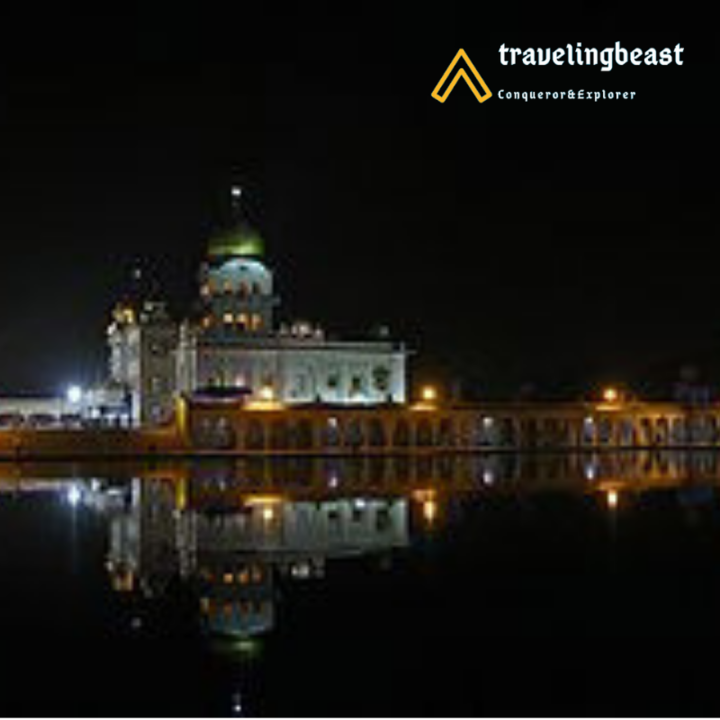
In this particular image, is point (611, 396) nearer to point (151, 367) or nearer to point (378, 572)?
point (151, 367)

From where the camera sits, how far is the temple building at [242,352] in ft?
221

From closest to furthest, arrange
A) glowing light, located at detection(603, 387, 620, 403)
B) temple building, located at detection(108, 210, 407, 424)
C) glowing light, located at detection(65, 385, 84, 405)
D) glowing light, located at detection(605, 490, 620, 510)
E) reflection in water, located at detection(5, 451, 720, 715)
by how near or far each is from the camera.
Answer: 1. reflection in water, located at detection(5, 451, 720, 715)
2. glowing light, located at detection(605, 490, 620, 510)
3. temple building, located at detection(108, 210, 407, 424)
4. glowing light, located at detection(603, 387, 620, 403)
5. glowing light, located at detection(65, 385, 84, 405)

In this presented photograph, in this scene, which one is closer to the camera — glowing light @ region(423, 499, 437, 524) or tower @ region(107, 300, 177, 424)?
glowing light @ region(423, 499, 437, 524)

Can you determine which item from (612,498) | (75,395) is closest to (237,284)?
(75,395)

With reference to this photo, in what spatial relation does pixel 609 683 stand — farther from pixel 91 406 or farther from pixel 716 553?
pixel 91 406

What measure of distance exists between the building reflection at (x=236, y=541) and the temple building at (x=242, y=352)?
97.6 ft

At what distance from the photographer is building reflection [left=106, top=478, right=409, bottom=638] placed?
1847 cm

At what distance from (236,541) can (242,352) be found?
43.1m

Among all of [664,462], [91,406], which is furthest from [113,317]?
[664,462]

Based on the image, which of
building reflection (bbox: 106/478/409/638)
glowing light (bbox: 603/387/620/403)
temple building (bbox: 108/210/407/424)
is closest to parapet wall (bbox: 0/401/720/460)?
glowing light (bbox: 603/387/620/403)

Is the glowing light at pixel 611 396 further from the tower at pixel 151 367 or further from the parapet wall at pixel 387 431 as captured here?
the tower at pixel 151 367

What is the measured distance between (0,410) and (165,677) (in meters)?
67.4

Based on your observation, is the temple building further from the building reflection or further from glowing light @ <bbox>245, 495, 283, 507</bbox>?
glowing light @ <bbox>245, 495, 283, 507</bbox>

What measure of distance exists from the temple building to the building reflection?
97.6ft
